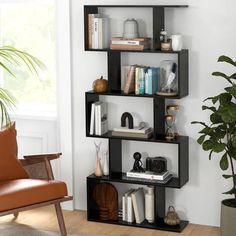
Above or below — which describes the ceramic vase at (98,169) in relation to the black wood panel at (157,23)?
below

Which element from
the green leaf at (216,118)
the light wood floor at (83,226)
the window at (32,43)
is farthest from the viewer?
the window at (32,43)

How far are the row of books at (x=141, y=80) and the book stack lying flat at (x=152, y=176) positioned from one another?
2.02 feet

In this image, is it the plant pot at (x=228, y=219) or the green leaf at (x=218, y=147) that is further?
the plant pot at (x=228, y=219)

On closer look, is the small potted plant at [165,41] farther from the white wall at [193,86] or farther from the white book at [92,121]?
the white book at [92,121]

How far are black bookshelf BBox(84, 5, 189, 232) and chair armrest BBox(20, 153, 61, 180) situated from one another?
359mm

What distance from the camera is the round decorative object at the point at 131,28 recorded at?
4.93 m

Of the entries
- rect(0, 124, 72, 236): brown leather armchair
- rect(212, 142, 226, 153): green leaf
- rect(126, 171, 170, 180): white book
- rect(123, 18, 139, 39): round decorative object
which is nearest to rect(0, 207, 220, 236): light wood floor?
rect(0, 124, 72, 236): brown leather armchair

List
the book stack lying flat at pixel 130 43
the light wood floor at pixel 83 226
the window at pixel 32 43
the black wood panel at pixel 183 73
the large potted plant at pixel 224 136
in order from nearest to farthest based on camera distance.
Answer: the large potted plant at pixel 224 136, the black wood panel at pixel 183 73, the book stack lying flat at pixel 130 43, the light wood floor at pixel 83 226, the window at pixel 32 43

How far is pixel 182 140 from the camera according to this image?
4.95m

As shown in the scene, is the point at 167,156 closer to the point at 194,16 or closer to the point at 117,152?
the point at 117,152

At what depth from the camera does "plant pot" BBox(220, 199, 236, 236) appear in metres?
4.59

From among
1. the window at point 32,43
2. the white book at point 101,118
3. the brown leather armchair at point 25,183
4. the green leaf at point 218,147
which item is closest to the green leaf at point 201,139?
the green leaf at point 218,147

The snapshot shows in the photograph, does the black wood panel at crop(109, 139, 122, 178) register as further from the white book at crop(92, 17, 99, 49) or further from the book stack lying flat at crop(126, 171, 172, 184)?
the white book at crop(92, 17, 99, 49)

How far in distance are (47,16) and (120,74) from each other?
36.2 inches
